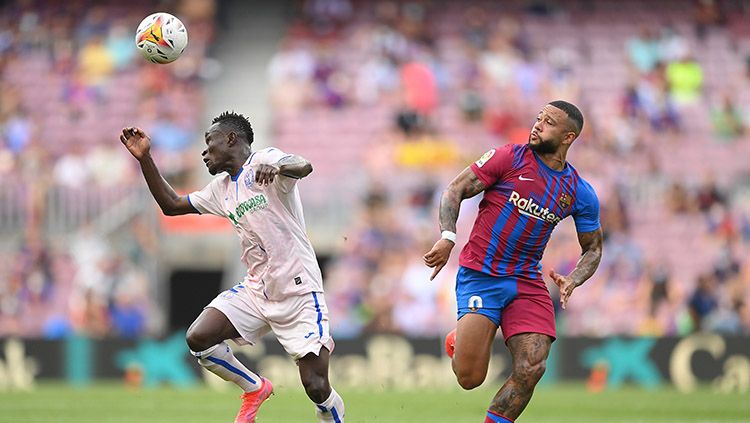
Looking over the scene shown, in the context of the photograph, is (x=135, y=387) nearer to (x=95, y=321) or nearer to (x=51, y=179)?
(x=95, y=321)

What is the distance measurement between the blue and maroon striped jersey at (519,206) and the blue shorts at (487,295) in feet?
0.20

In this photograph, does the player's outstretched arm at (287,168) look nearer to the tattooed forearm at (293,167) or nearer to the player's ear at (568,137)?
the tattooed forearm at (293,167)

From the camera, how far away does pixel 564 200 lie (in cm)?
974

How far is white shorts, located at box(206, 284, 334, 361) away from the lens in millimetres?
10141

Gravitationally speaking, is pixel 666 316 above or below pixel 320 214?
below

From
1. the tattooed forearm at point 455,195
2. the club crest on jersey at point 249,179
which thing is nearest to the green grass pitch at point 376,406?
the club crest on jersey at point 249,179

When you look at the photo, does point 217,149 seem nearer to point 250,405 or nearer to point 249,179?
point 249,179

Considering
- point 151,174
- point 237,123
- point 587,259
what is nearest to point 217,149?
point 237,123

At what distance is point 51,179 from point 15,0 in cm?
601

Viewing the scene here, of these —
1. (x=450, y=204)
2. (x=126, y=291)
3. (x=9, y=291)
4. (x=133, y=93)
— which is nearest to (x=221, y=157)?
(x=450, y=204)

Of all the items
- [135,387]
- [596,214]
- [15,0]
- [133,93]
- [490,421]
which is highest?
[15,0]

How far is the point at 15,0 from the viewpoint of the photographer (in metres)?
27.7

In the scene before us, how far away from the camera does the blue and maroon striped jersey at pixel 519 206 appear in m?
9.71

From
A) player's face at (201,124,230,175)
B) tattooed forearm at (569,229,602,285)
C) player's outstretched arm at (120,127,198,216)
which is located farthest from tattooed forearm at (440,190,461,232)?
player's outstretched arm at (120,127,198,216)
